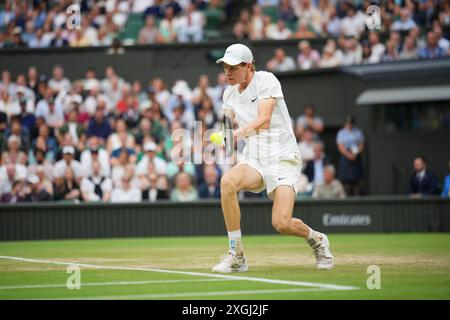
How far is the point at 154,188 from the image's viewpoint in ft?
65.8

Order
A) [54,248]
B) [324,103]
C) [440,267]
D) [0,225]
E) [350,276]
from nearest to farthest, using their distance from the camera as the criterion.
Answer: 1. [350,276]
2. [440,267]
3. [54,248]
4. [0,225]
5. [324,103]

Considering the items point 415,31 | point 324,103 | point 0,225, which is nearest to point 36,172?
point 0,225

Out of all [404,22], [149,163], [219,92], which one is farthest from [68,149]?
[404,22]

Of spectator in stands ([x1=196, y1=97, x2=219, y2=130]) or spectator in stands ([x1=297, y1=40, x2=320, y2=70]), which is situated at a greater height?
spectator in stands ([x1=297, y1=40, x2=320, y2=70])

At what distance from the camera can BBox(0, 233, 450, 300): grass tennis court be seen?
8.15m

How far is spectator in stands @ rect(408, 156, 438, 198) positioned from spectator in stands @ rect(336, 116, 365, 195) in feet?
4.23

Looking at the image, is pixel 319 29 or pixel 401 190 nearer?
pixel 401 190

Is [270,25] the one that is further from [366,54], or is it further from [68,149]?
[68,149]

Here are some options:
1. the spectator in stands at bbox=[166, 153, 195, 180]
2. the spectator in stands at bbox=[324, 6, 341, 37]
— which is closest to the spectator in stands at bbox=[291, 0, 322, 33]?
the spectator in stands at bbox=[324, 6, 341, 37]

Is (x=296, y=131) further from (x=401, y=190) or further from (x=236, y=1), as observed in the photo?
(x=236, y=1)

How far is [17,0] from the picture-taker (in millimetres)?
26328

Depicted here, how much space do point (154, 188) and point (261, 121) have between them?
10301 millimetres

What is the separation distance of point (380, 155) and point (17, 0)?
36.5ft

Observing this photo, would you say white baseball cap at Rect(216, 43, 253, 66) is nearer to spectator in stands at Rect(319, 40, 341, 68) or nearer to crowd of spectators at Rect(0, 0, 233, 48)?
spectator in stands at Rect(319, 40, 341, 68)
